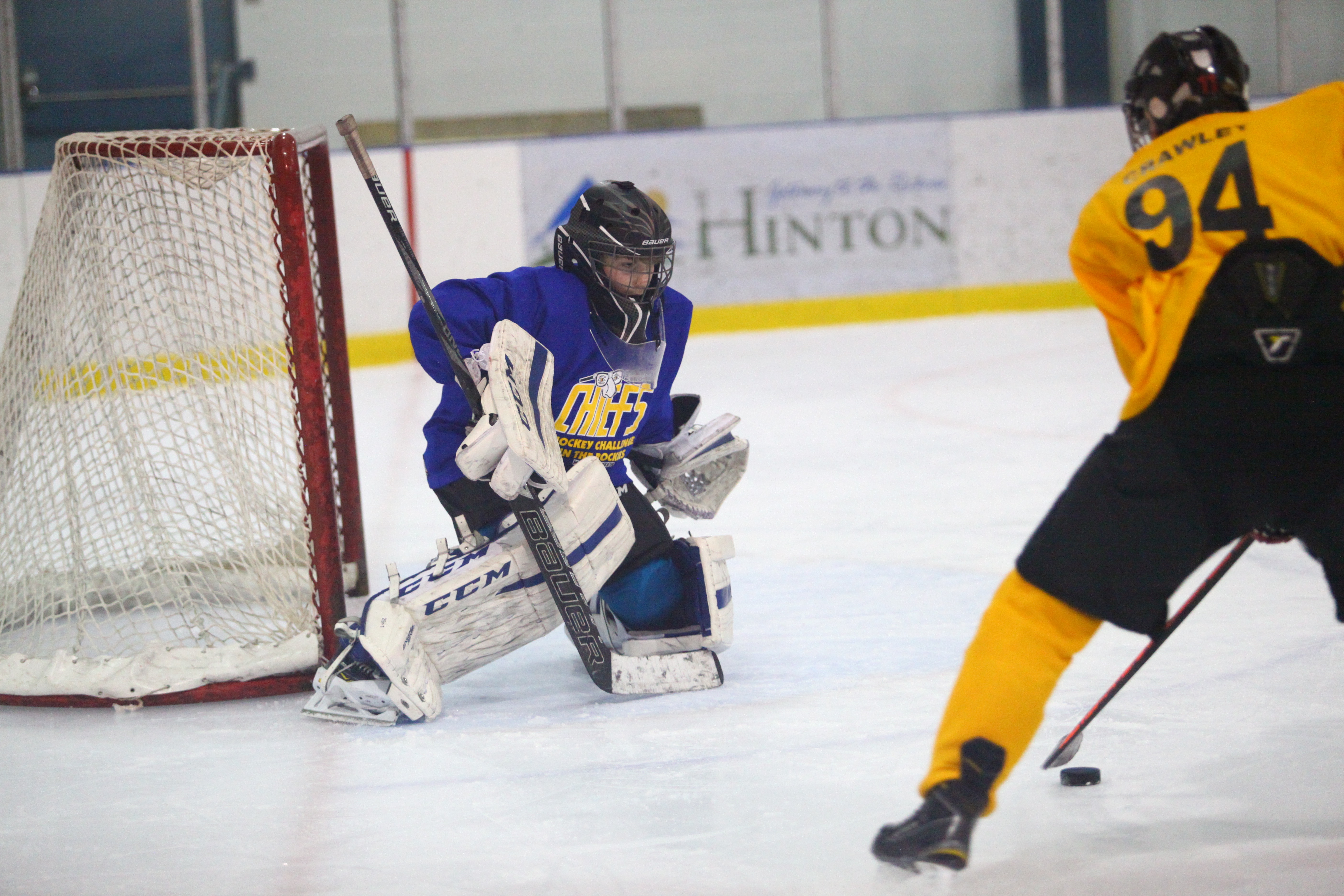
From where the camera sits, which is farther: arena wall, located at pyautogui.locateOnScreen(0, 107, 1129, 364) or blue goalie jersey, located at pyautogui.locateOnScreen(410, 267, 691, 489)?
arena wall, located at pyautogui.locateOnScreen(0, 107, 1129, 364)

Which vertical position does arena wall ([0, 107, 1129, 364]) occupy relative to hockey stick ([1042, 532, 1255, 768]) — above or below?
above

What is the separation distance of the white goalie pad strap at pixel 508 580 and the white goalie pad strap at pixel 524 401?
0.24 ft

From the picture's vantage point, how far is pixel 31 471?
257cm

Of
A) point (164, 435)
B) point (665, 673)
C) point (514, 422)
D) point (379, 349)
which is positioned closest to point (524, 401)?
point (514, 422)

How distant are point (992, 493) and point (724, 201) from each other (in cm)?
403

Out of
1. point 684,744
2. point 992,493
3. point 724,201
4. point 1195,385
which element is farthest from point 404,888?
point 724,201

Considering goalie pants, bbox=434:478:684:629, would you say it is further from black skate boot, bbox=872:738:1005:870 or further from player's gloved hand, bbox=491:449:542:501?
black skate boot, bbox=872:738:1005:870

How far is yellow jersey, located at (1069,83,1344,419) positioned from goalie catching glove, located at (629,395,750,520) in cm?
113

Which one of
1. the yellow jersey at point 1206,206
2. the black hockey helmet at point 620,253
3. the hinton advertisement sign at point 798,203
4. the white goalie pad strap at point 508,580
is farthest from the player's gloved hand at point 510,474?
the hinton advertisement sign at point 798,203

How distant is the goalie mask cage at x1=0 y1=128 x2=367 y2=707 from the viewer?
7.63ft

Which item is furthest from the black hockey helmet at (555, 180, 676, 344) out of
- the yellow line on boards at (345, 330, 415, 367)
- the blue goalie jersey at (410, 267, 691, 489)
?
the yellow line on boards at (345, 330, 415, 367)

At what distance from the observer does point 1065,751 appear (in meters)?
1.84

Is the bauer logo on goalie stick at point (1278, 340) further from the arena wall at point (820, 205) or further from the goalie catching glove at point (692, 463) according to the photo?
the arena wall at point (820, 205)

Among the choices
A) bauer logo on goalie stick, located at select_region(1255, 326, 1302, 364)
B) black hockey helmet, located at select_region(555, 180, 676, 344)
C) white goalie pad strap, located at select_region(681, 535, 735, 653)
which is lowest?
white goalie pad strap, located at select_region(681, 535, 735, 653)
